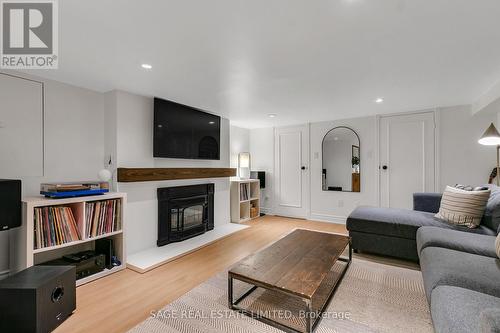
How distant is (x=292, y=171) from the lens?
512cm

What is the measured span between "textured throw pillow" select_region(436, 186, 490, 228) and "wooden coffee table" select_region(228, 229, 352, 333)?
1.14 m

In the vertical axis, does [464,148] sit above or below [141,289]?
above

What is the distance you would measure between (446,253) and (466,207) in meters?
1.05

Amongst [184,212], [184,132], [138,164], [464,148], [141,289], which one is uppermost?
[184,132]

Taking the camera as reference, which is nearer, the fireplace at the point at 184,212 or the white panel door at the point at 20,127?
the white panel door at the point at 20,127

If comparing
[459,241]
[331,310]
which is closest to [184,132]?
[331,310]

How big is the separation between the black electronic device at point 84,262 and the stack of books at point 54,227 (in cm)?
23

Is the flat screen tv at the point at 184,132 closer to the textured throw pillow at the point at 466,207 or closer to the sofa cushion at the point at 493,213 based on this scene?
the textured throw pillow at the point at 466,207

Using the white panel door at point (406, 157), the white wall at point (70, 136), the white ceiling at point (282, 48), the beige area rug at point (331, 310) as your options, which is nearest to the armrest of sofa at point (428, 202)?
the white panel door at point (406, 157)

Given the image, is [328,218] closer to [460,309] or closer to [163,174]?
[163,174]

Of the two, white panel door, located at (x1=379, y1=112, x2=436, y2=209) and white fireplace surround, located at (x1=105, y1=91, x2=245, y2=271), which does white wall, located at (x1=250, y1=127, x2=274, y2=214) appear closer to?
white panel door, located at (x1=379, y1=112, x2=436, y2=209)

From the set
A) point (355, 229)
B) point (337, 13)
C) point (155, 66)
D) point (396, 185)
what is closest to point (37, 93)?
point (155, 66)

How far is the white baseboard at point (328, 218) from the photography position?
4573 millimetres

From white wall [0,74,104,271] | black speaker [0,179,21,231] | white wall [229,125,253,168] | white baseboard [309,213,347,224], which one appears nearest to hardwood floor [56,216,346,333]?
black speaker [0,179,21,231]
